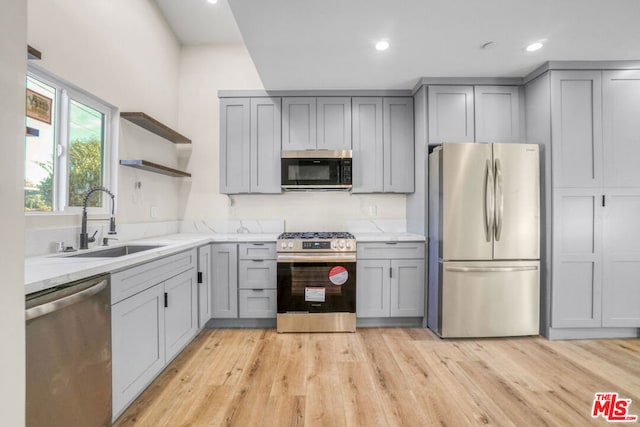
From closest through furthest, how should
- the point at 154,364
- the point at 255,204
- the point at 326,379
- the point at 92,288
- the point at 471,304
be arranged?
the point at 92,288
the point at 154,364
the point at 326,379
the point at 471,304
the point at 255,204

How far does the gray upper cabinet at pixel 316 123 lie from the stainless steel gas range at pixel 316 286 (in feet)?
3.77

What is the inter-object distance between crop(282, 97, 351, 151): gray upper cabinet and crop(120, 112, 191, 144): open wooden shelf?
3.82 feet

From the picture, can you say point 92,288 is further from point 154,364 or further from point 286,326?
point 286,326

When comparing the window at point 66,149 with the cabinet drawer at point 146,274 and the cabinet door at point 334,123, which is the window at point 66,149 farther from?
the cabinet door at point 334,123

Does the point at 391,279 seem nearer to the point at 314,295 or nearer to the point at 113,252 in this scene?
the point at 314,295

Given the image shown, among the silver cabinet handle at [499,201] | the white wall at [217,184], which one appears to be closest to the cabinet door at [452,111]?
the silver cabinet handle at [499,201]

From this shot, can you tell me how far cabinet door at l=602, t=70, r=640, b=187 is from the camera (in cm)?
271

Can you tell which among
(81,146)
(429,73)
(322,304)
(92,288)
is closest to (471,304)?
(322,304)

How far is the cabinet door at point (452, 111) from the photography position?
121 inches

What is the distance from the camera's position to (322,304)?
2895mm

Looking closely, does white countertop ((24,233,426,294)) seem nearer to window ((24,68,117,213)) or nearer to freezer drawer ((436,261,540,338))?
window ((24,68,117,213))

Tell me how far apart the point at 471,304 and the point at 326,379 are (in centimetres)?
155

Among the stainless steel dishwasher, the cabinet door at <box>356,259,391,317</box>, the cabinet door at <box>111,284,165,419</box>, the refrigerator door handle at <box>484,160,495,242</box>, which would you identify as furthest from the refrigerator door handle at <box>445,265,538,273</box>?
the stainless steel dishwasher

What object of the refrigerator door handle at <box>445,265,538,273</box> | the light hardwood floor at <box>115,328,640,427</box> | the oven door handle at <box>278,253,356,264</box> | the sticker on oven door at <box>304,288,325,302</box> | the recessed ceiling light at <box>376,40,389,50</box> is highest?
the recessed ceiling light at <box>376,40,389,50</box>
